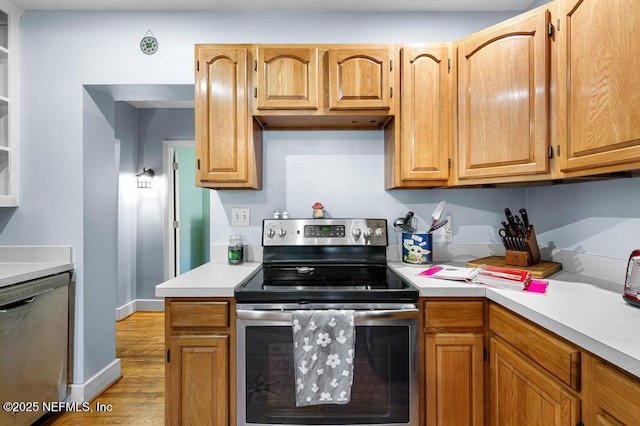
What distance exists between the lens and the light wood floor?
6.32 feet

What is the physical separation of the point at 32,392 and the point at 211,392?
113 centimetres

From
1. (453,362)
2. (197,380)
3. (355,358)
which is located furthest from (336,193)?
(197,380)

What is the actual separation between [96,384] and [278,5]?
2.69 metres

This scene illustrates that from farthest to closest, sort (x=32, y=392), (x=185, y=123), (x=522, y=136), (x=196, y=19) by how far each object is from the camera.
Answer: (x=185, y=123) → (x=196, y=19) → (x=32, y=392) → (x=522, y=136)

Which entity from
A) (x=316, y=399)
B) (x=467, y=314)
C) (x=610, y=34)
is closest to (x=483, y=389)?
(x=467, y=314)

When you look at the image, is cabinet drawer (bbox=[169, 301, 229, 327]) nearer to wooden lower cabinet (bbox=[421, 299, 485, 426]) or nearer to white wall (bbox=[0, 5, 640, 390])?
wooden lower cabinet (bbox=[421, 299, 485, 426])

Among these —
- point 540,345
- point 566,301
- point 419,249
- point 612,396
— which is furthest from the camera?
point 419,249

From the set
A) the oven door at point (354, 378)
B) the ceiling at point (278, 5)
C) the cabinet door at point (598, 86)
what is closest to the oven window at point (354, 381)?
the oven door at point (354, 378)

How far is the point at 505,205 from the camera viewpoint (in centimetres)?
211

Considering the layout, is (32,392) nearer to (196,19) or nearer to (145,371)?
(145,371)

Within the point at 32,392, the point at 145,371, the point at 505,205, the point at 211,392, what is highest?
the point at 505,205

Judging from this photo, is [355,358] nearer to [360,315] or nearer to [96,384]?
[360,315]

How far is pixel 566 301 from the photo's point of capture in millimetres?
1177

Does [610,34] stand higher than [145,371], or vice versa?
[610,34]
